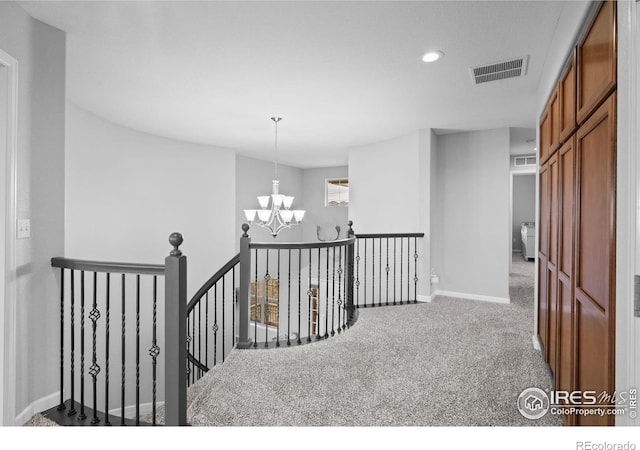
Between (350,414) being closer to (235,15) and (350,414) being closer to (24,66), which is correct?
(235,15)

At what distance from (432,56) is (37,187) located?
9.62 ft

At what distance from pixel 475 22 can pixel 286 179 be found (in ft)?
20.6

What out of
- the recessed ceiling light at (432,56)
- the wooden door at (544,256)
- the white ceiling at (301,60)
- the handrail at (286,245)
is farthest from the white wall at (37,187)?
the wooden door at (544,256)

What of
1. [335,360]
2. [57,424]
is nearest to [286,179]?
[335,360]

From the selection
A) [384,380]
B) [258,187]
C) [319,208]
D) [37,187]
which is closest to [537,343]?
[384,380]

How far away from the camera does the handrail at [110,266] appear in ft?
5.76

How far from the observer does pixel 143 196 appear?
490 centimetres

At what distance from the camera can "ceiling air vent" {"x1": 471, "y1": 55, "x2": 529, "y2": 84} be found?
268 cm

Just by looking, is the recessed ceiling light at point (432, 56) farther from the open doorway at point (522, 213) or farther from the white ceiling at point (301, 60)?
the open doorway at point (522, 213)

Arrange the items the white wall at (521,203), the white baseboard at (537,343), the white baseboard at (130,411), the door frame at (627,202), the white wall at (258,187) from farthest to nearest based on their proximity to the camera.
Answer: the white wall at (521,203), the white wall at (258,187), the white baseboard at (130,411), the white baseboard at (537,343), the door frame at (627,202)

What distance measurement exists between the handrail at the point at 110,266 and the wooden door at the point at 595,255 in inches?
77.4

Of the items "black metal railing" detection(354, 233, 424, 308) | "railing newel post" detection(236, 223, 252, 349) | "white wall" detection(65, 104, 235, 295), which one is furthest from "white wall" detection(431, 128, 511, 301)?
"white wall" detection(65, 104, 235, 295)

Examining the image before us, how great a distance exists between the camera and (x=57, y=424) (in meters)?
1.97
